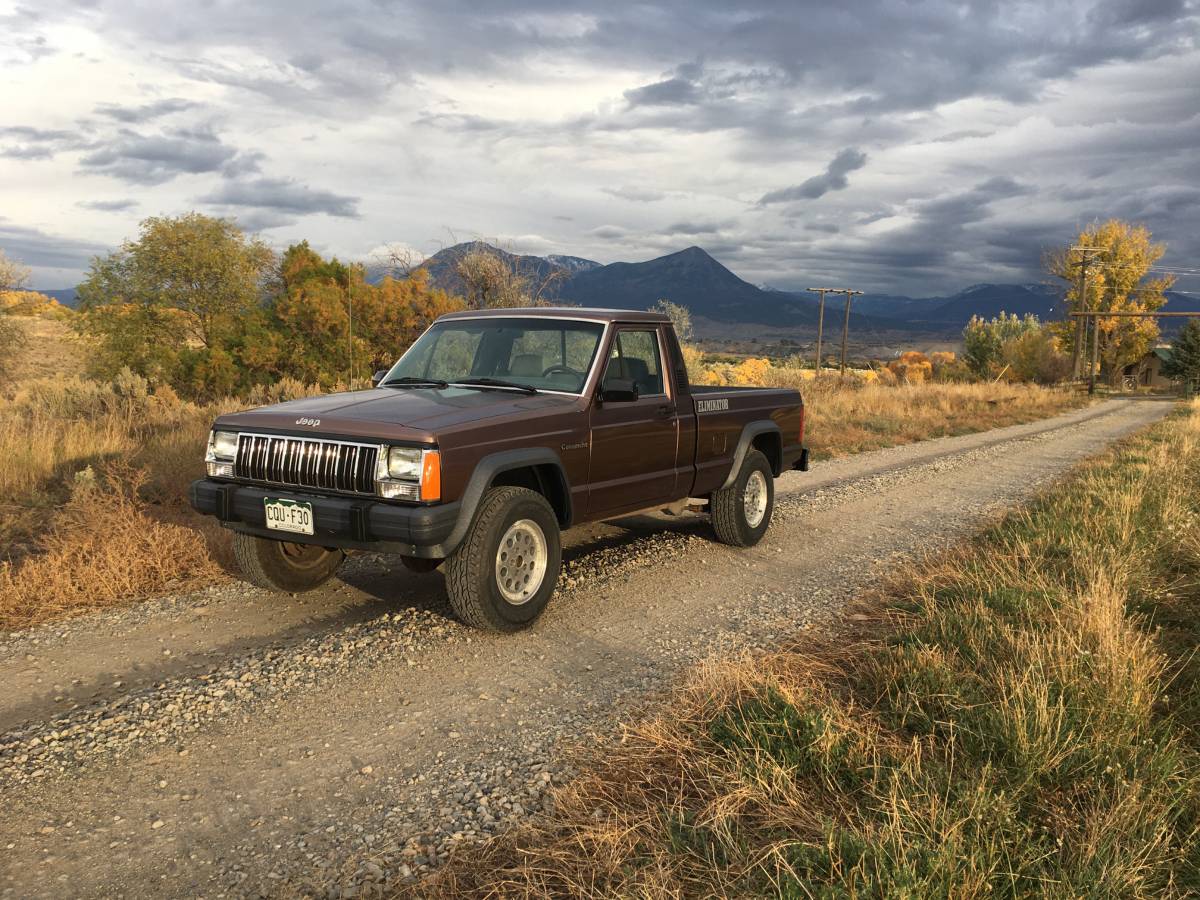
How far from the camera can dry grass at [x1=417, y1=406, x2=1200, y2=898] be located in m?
2.62

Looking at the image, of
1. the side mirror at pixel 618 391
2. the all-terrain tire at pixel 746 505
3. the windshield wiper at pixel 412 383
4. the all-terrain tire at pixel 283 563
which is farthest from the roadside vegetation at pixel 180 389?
the all-terrain tire at pixel 746 505

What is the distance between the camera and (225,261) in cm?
3062

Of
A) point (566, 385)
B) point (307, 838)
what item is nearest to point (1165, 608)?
point (566, 385)

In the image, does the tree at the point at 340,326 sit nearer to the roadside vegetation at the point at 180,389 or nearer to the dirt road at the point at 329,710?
the roadside vegetation at the point at 180,389

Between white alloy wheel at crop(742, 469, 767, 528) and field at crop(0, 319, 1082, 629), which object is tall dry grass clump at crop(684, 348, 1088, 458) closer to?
field at crop(0, 319, 1082, 629)

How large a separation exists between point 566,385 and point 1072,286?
67825 millimetres

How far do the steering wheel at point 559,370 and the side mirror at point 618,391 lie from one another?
22 cm

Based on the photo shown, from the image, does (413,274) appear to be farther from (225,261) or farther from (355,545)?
(355,545)

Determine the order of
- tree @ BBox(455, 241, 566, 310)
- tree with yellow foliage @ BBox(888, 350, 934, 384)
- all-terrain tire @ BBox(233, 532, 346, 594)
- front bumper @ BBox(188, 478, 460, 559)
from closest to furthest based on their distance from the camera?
front bumper @ BBox(188, 478, 460, 559), all-terrain tire @ BBox(233, 532, 346, 594), tree @ BBox(455, 241, 566, 310), tree with yellow foliage @ BBox(888, 350, 934, 384)

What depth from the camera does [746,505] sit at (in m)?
7.86

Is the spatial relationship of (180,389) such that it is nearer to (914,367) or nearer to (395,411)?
(395,411)

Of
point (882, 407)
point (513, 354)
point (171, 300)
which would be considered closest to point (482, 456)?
point (513, 354)

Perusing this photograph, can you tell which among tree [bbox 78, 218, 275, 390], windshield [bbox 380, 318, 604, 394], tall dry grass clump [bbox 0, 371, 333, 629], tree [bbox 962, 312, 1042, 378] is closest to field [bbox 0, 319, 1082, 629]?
tall dry grass clump [bbox 0, 371, 333, 629]

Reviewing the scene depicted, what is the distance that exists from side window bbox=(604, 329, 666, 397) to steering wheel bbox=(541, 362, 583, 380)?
8.5 inches
